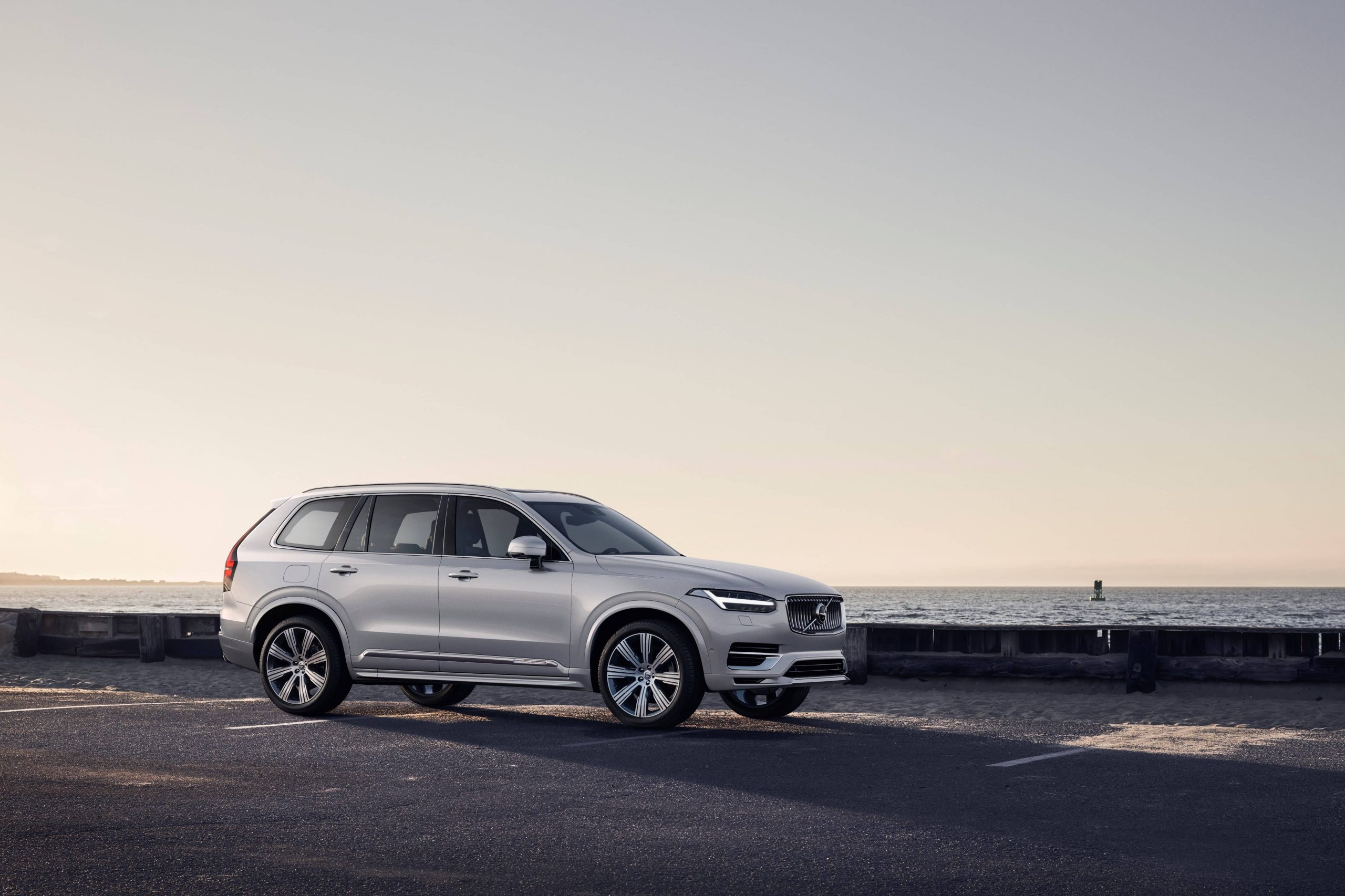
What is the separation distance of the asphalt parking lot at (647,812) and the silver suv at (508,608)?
560 millimetres

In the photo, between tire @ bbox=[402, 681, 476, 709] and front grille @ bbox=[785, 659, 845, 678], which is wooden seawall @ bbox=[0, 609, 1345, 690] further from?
tire @ bbox=[402, 681, 476, 709]

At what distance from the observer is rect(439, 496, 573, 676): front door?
10.3 m

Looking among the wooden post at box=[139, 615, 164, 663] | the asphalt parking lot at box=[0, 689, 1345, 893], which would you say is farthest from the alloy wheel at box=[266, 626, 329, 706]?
the wooden post at box=[139, 615, 164, 663]

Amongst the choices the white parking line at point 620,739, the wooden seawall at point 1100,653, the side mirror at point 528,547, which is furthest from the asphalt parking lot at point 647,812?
the wooden seawall at point 1100,653

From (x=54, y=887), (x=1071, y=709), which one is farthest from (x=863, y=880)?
(x=1071, y=709)

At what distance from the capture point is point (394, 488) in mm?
11500

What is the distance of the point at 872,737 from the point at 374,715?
4441mm

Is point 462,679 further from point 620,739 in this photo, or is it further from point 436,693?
point 620,739

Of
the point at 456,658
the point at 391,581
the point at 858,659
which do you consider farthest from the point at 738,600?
the point at 858,659

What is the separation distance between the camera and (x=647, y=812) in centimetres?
632

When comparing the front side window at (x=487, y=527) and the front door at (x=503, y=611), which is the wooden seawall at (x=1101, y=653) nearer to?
the front side window at (x=487, y=527)

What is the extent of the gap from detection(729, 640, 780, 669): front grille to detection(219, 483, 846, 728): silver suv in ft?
0.04

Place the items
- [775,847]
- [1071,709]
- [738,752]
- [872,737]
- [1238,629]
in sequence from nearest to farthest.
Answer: [775,847], [738,752], [872,737], [1071,709], [1238,629]

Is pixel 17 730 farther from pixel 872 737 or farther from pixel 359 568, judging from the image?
pixel 872 737
